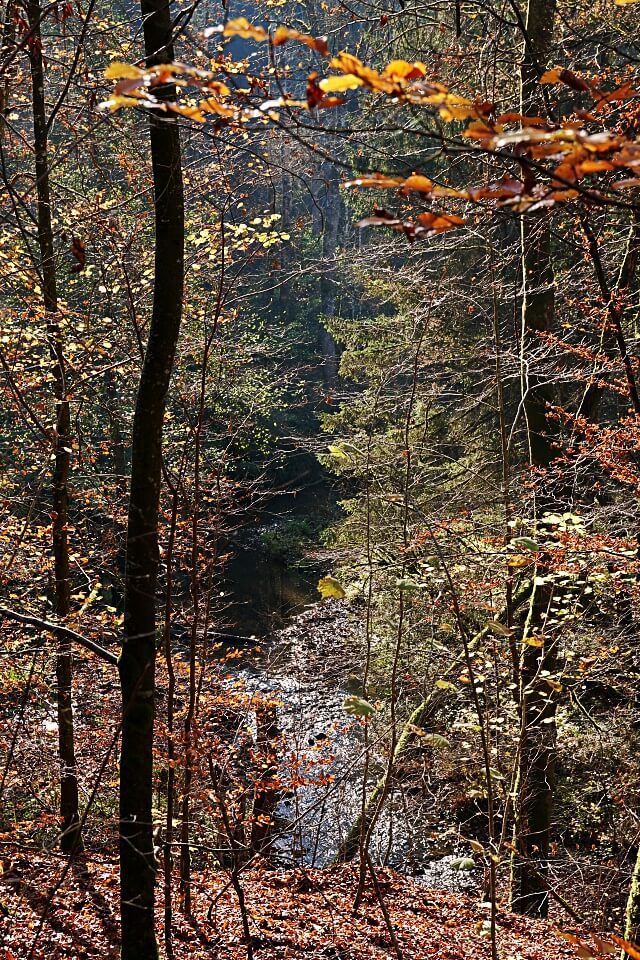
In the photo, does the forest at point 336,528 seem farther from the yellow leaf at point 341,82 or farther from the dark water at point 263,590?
the dark water at point 263,590

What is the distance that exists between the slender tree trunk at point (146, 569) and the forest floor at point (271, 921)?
1101 millimetres

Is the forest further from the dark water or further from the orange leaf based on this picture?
the dark water

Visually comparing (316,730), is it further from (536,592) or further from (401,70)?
(401,70)

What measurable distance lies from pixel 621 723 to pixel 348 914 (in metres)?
3.15

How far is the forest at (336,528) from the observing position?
315cm

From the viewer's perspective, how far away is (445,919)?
21.3ft

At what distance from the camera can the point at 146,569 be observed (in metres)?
3.28

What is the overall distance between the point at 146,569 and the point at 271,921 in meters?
3.77

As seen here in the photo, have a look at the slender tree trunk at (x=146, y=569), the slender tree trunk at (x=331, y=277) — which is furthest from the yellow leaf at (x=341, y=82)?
the slender tree trunk at (x=331, y=277)

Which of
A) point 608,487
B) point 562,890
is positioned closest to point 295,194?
point 608,487

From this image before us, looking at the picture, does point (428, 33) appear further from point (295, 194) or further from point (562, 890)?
point (295, 194)

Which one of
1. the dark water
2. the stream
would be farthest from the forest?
the dark water

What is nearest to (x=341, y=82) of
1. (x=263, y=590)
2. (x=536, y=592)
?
(x=536, y=592)

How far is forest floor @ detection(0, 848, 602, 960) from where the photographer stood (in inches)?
187
